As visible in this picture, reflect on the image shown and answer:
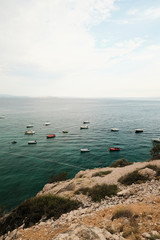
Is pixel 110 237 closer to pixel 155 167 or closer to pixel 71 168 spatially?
pixel 155 167

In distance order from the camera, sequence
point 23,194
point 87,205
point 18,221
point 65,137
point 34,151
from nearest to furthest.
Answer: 1. point 18,221
2. point 87,205
3. point 23,194
4. point 34,151
5. point 65,137

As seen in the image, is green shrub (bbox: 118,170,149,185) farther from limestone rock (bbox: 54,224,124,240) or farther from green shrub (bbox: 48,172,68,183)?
Answer: green shrub (bbox: 48,172,68,183)

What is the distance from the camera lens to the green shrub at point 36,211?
11.2 m

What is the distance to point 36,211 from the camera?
12.1 metres

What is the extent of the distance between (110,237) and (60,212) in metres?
6.29

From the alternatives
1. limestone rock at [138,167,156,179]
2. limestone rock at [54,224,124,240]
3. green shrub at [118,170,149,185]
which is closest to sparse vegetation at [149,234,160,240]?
limestone rock at [54,224,124,240]

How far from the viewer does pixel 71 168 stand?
36.4 meters

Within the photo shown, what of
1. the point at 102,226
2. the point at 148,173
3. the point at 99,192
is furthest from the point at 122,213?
the point at 148,173

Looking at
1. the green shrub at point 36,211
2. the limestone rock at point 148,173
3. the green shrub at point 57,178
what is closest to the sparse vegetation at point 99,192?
the green shrub at point 36,211

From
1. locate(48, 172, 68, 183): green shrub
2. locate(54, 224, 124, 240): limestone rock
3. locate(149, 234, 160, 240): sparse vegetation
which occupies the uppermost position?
locate(149, 234, 160, 240): sparse vegetation

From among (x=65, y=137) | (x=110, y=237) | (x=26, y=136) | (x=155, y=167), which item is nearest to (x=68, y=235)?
(x=110, y=237)

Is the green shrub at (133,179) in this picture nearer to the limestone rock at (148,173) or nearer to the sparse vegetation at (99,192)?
the limestone rock at (148,173)

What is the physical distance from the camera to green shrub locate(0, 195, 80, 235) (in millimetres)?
11221

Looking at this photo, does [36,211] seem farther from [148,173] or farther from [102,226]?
[148,173]
